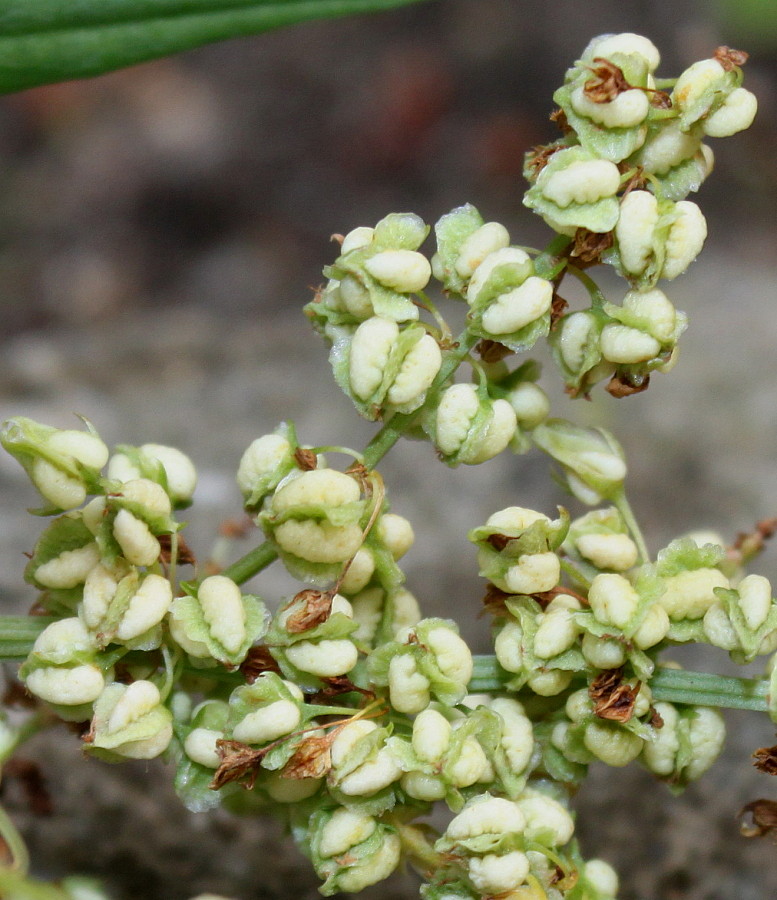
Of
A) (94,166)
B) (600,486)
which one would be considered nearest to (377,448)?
(600,486)

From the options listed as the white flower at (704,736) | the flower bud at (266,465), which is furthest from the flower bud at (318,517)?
the white flower at (704,736)

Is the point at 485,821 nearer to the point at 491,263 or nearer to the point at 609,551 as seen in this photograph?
the point at 609,551

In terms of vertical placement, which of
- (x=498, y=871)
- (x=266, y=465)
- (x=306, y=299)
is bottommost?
(x=306, y=299)

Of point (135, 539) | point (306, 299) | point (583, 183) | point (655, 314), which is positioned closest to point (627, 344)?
point (655, 314)

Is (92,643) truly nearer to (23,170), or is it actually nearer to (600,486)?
(600,486)

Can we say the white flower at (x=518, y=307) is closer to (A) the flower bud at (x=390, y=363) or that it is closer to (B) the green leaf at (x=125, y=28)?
(A) the flower bud at (x=390, y=363)

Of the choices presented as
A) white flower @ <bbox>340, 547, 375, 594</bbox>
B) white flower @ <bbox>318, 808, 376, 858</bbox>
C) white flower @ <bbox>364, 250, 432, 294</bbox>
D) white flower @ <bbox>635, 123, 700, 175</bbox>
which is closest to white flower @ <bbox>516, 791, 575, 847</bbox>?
white flower @ <bbox>318, 808, 376, 858</bbox>

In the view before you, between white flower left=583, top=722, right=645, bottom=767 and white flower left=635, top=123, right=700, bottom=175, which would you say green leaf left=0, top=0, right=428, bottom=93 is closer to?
white flower left=635, top=123, right=700, bottom=175
